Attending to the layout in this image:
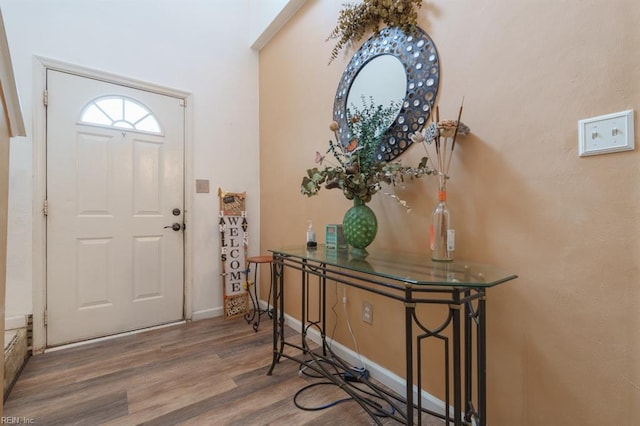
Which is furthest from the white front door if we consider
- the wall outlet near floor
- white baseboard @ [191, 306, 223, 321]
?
the wall outlet near floor

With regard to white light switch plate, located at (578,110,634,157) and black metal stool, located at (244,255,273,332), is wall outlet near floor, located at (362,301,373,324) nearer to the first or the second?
black metal stool, located at (244,255,273,332)

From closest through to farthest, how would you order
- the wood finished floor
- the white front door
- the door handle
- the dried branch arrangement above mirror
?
1. the wood finished floor
2. the dried branch arrangement above mirror
3. the white front door
4. the door handle

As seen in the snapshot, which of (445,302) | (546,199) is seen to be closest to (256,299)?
(445,302)

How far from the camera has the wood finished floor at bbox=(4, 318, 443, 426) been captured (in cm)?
142

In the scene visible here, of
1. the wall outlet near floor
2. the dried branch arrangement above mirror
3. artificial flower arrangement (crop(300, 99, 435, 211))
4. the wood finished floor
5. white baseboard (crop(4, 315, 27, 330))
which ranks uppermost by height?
the dried branch arrangement above mirror

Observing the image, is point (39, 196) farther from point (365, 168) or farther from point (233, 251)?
point (365, 168)

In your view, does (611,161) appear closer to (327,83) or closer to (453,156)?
(453,156)

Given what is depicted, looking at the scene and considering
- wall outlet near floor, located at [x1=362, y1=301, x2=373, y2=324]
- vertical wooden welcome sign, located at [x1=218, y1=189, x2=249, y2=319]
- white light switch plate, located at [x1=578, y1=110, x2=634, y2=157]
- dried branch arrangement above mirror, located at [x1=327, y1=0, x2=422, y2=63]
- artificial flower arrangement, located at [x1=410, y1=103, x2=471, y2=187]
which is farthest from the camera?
vertical wooden welcome sign, located at [x1=218, y1=189, x2=249, y2=319]

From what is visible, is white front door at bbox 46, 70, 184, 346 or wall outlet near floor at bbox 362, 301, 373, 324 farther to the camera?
white front door at bbox 46, 70, 184, 346

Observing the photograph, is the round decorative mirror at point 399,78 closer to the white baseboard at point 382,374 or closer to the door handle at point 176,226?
the white baseboard at point 382,374

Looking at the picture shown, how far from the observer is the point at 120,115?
2418 mm

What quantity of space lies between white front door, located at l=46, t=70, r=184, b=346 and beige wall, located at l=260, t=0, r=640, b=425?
218cm

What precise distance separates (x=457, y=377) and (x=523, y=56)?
125cm

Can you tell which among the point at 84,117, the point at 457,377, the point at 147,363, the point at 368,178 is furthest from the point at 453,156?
the point at 84,117
